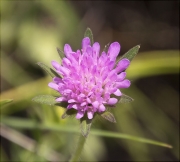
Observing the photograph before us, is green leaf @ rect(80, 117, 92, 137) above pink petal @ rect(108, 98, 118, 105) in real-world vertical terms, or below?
below

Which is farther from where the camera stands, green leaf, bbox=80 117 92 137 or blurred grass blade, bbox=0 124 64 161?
blurred grass blade, bbox=0 124 64 161

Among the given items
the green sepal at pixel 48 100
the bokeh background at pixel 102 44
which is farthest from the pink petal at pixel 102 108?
the bokeh background at pixel 102 44

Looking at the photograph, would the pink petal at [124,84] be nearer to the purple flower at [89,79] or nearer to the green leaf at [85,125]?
the purple flower at [89,79]

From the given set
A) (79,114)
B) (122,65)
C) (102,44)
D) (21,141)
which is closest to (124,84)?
(122,65)

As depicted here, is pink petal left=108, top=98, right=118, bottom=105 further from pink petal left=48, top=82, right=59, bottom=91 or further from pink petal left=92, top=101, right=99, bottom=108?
pink petal left=48, top=82, right=59, bottom=91

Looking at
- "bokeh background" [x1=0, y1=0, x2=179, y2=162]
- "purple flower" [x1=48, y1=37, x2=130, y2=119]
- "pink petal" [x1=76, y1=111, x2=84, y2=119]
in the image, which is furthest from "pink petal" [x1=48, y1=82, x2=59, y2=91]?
"bokeh background" [x1=0, y1=0, x2=179, y2=162]

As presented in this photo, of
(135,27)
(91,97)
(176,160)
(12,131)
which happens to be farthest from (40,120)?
(135,27)

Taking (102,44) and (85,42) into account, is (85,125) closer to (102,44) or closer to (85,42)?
(85,42)

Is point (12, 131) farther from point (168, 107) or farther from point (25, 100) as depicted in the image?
point (168, 107)
